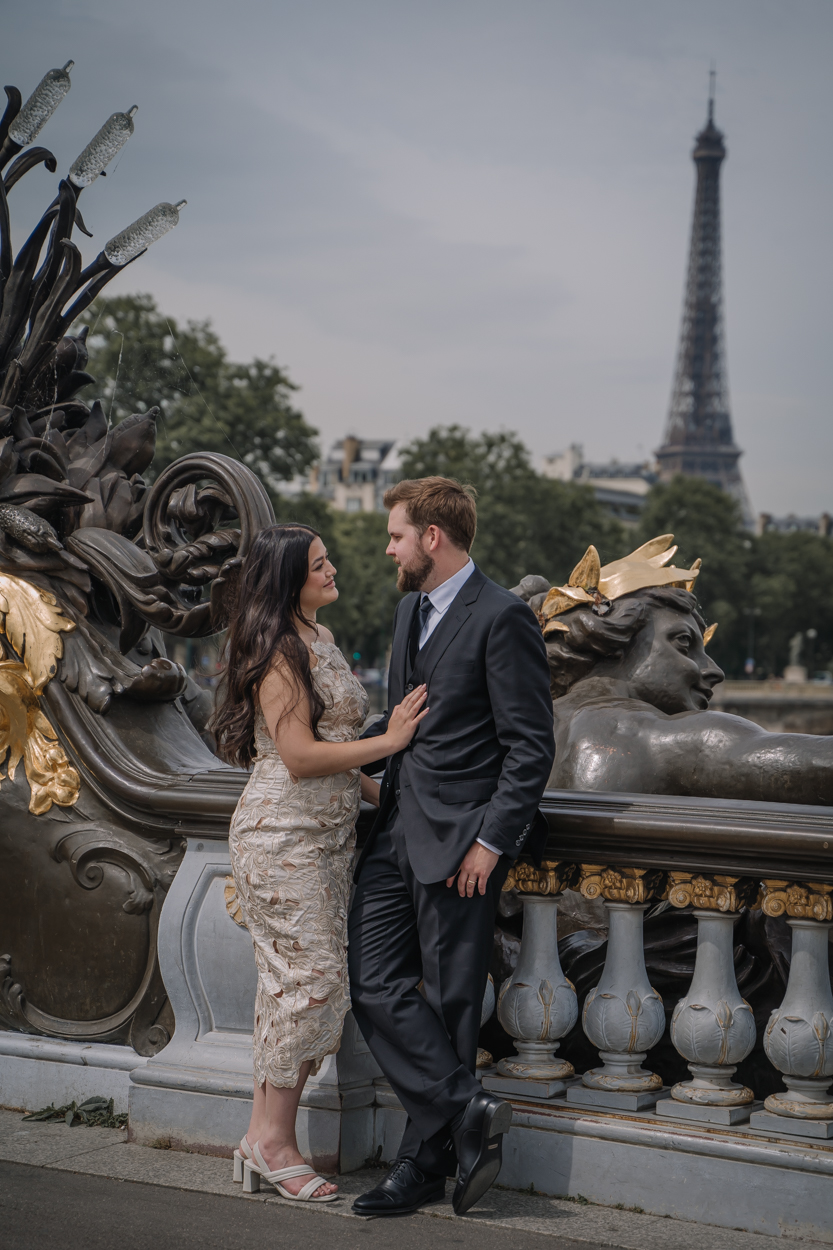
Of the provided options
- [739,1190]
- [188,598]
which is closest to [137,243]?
[188,598]

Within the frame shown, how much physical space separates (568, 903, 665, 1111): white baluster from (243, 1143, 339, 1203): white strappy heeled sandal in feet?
2.19

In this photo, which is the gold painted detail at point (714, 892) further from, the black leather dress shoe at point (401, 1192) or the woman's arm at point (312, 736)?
the black leather dress shoe at point (401, 1192)

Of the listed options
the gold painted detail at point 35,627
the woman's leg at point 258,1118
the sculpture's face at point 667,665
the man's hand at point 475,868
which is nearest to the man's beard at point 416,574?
the man's hand at point 475,868

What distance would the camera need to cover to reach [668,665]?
494 centimetres

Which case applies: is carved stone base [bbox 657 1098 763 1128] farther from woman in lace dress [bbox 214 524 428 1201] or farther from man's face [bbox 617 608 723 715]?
man's face [bbox 617 608 723 715]

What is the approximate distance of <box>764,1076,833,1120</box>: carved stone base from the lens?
3.07 metres

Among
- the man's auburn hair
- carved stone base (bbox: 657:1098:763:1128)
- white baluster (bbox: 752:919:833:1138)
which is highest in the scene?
the man's auburn hair

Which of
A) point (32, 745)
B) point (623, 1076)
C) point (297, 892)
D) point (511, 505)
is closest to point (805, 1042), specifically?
point (623, 1076)

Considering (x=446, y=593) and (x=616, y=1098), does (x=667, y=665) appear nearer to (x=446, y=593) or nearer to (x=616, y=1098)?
(x=446, y=593)

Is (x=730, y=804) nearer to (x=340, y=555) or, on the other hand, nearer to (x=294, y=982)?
(x=294, y=982)

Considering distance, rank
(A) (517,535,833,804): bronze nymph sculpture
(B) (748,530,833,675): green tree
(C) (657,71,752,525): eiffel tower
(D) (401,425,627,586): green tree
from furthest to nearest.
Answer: (C) (657,71,752,525): eiffel tower → (B) (748,530,833,675): green tree → (D) (401,425,627,586): green tree → (A) (517,535,833,804): bronze nymph sculpture

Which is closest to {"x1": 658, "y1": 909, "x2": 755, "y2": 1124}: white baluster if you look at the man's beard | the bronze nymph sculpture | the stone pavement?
the stone pavement

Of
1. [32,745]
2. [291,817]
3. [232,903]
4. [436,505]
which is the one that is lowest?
[232,903]

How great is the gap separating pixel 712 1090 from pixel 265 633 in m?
1.56
